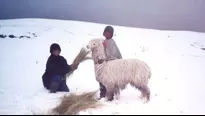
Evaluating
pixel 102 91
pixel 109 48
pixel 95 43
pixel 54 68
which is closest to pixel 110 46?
pixel 109 48

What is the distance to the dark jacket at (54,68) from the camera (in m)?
A: 2.38

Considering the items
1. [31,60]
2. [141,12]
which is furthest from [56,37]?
[141,12]

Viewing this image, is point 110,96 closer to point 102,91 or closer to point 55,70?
point 102,91

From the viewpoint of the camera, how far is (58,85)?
237 cm

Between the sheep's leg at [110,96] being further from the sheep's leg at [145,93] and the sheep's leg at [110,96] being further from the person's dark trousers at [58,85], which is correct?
the person's dark trousers at [58,85]

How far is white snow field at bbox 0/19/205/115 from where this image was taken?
2197 mm

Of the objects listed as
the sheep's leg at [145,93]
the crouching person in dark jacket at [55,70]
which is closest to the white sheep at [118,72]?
the sheep's leg at [145,93]

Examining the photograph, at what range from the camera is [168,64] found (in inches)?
97.5

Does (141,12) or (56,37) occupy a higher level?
(141,12)

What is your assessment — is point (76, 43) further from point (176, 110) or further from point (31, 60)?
point (176, 110)

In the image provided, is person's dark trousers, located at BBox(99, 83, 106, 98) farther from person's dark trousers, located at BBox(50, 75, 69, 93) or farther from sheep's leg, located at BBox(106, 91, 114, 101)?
person's dark trousers, located at BBox(50, 75, 69, 93)

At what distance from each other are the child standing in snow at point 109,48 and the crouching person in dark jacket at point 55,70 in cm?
28

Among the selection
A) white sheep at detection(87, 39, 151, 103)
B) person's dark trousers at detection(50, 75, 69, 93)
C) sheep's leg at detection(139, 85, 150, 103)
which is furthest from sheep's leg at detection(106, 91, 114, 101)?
person's dark trousers at detection(50, 75, 69, 93)

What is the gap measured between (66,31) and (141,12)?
2.17ft
